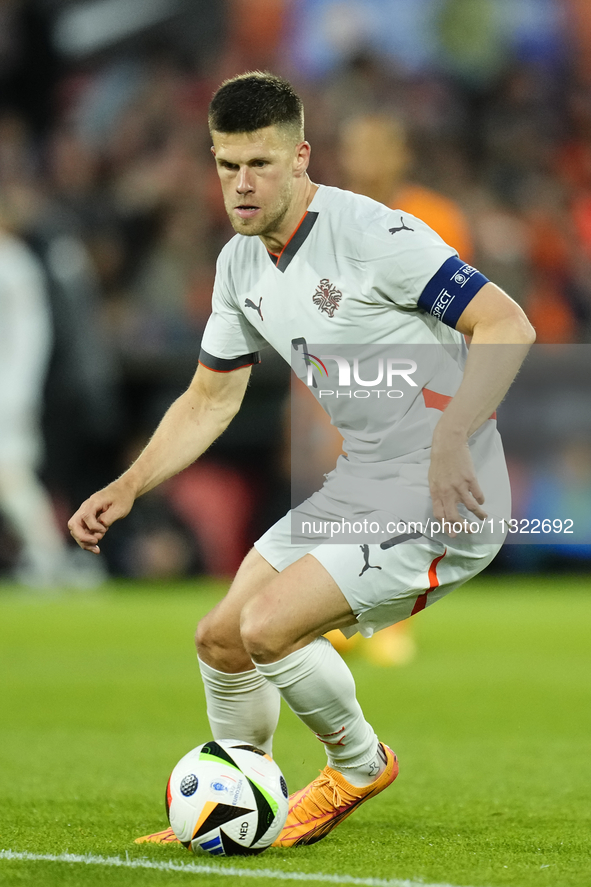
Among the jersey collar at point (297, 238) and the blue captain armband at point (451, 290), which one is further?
the jersey collar at point (297, 238)

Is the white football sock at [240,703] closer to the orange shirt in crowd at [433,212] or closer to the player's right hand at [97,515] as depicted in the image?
the player's right hand at [97,515]

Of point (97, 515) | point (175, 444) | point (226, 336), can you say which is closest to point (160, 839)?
point (97, 515)

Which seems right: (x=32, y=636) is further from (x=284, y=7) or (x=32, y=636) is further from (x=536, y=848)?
(x=284, y=7)

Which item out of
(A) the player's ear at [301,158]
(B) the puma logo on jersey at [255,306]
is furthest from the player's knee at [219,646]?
(A) the player's ear at [301,158]

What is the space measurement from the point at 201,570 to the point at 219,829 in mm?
8824

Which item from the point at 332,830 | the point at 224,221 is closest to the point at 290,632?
the point at 332,830

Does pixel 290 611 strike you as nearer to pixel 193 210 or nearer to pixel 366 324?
pixel 366 324

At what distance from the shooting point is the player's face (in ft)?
12.2

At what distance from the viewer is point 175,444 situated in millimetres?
4176

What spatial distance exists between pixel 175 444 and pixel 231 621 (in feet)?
1.99

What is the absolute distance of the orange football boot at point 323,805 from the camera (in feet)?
13.0

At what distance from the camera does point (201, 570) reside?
1245 cm

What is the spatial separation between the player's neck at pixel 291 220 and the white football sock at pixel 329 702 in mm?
1128

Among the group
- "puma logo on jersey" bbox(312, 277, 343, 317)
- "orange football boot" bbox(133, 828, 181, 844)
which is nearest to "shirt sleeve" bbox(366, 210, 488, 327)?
"puma logo on jersey" bbox(312, 277, 343, 317)
